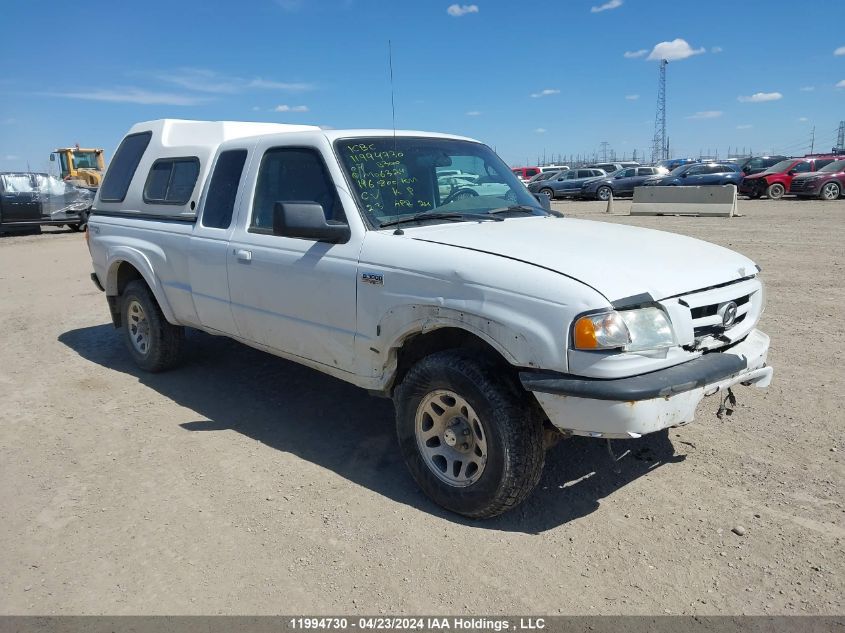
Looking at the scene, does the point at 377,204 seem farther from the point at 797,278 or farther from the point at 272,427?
the point at 797,278

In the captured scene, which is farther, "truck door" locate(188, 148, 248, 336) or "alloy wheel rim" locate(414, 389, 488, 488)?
"truck door" locate(188, 148, 248, 336)

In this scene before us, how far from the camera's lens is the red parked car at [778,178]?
2388 cm

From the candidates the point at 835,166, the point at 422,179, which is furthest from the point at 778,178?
the point at 422,179

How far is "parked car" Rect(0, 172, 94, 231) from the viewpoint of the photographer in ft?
60.4

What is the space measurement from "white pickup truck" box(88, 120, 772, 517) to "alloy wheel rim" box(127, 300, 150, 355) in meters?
0.80

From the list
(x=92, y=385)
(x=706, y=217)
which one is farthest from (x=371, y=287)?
(x=706, y=217)

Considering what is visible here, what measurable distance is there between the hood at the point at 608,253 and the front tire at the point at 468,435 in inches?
24.1

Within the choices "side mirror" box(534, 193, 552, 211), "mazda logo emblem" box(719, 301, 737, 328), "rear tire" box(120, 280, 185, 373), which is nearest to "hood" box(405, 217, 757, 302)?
"mazda logo emblem" box(719, 301, 737, 328)

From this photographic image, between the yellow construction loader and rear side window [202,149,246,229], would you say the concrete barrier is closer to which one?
rear side window [202,149,246,229]

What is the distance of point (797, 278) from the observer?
8.83 m

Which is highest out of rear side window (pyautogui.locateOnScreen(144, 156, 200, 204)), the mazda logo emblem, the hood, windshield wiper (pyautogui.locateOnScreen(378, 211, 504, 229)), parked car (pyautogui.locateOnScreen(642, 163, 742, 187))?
parked car (pyautogui.locateOnScreen(642, 163, 742, 187))

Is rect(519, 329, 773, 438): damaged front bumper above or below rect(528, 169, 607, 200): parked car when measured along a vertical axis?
below

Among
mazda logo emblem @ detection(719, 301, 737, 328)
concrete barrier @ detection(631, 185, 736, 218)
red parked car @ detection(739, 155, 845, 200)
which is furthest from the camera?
red parked car @ detection(739, 155, 845, 200)

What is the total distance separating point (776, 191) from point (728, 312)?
81.1ft
